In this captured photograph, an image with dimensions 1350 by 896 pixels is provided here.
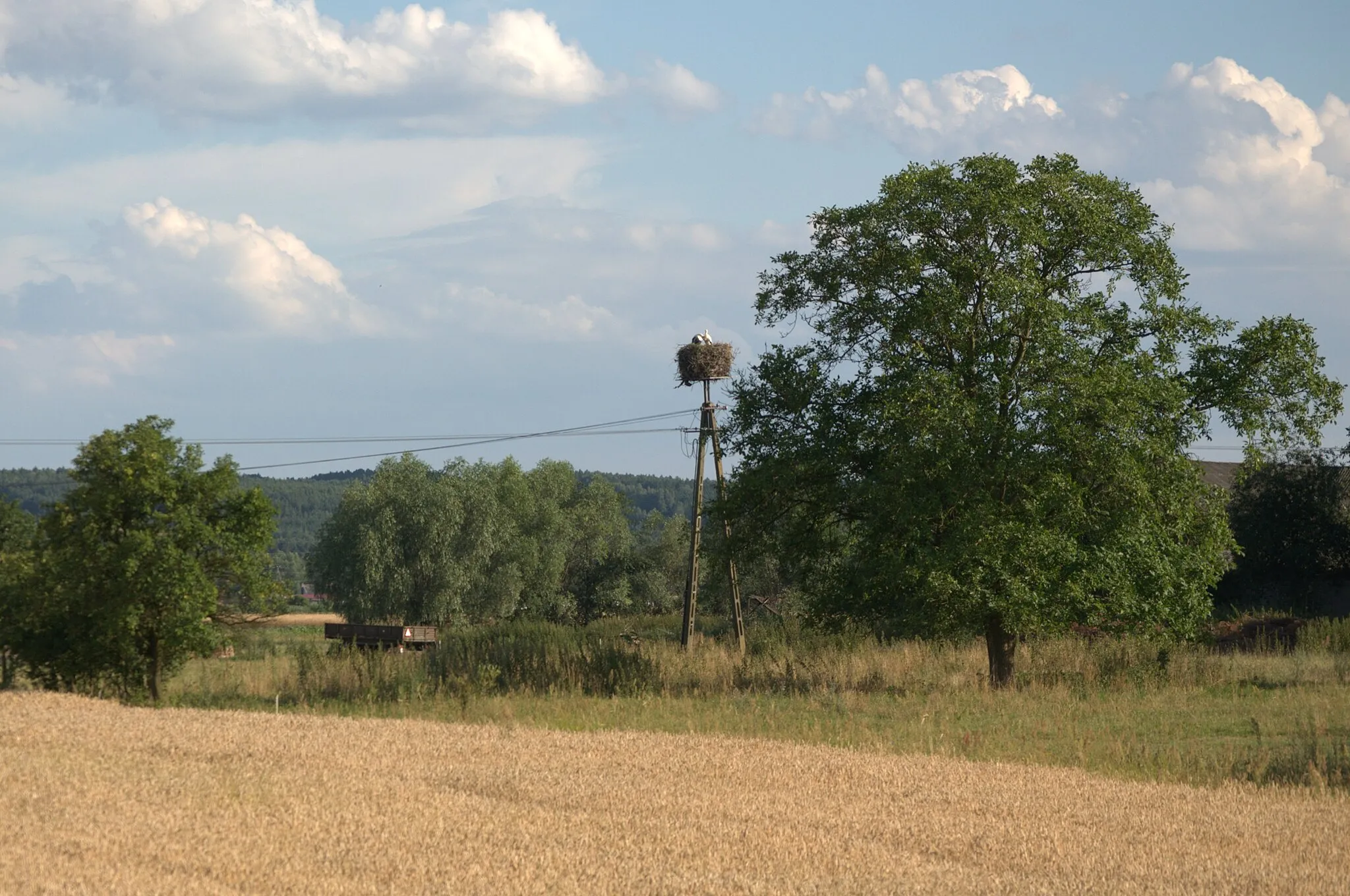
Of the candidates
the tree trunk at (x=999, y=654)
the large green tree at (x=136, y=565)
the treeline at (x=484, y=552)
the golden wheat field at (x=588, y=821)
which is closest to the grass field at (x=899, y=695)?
the tree trunk at (x=999, y=654)

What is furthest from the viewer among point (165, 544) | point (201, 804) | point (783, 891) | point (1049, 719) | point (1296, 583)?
point (1296, 583)

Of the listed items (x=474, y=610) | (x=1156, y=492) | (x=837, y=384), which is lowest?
(x=474, y=610)

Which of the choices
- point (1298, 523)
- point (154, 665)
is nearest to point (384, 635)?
point (154, 665)

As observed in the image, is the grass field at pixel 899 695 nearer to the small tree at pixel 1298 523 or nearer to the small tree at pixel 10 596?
the small tree at pixel 10 596

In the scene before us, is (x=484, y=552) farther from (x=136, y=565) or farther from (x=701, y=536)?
(x=136, y=565)

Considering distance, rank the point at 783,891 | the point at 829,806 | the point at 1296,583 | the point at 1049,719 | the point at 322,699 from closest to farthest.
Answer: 1. the point at 783,891
2. the point at 829,806
3. the point at 1049,719
4. the point at 322,699
5. the point at 1296,583

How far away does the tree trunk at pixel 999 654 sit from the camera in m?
23.3

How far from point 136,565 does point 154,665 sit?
2.42 metres

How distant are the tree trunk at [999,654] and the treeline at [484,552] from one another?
133 feet

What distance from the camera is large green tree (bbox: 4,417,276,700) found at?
21078 mm

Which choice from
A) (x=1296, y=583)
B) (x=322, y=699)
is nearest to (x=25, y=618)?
(x=322, y=699)

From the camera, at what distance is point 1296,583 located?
132 ft

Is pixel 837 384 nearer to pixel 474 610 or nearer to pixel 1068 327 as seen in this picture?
pixel 1068 327

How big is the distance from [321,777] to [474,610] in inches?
2279
